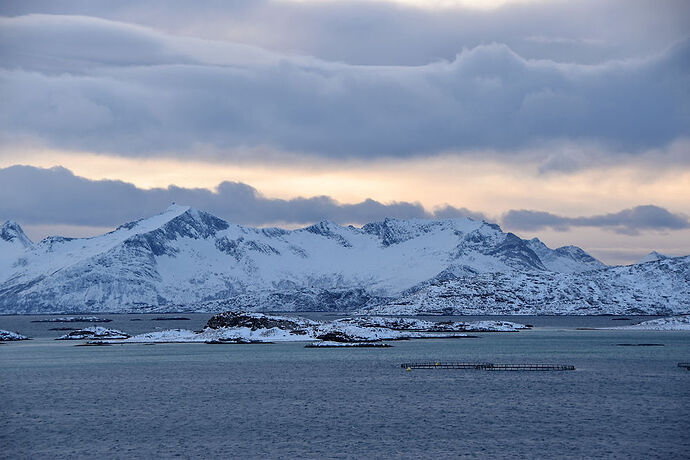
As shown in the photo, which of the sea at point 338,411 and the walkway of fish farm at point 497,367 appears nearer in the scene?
the sea at point 338,411

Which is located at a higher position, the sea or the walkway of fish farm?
the walkway of fish farm

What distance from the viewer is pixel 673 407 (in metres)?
91.5

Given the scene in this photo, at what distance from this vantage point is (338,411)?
90250mm

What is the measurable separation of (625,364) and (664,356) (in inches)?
958

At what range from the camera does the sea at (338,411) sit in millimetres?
69188

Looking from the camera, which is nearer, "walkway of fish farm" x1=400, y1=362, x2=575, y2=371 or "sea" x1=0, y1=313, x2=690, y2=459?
"sea" x1=0, y1=313, x2=690, y2=459

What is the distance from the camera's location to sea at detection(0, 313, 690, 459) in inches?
2724

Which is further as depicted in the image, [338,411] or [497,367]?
[497,367]

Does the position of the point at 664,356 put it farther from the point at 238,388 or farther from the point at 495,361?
the point at 238,388

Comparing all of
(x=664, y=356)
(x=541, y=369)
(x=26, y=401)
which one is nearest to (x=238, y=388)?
(x=26, y=401)

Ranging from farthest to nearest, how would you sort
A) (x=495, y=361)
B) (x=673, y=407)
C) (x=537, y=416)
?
(x=495, y=361)
(x=673, y=407)
(x=537, y=416)

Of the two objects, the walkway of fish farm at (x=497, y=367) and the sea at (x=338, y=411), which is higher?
the walkway of fish farm at (x=497, y=367)

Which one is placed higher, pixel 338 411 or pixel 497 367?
pixel 497 367

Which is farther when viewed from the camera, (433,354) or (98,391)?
(433,354)
